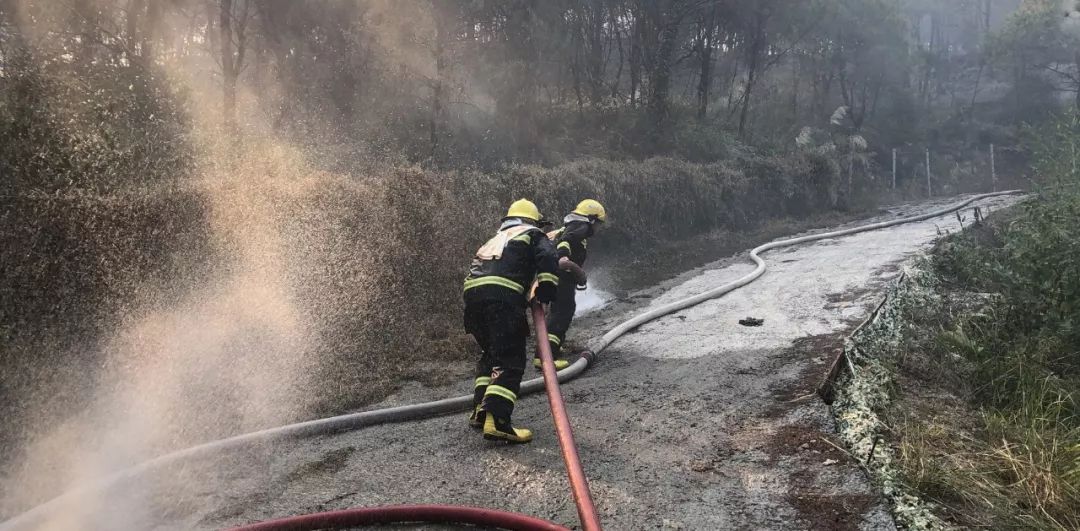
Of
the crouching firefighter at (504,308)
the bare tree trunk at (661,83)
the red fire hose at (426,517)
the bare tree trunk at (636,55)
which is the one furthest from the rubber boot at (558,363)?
the bare tree trunk at (636,55)

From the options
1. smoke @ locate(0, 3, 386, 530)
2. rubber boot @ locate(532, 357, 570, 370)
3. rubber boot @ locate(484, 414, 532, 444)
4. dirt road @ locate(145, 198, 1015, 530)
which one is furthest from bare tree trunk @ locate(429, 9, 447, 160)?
rubber boot @ locate(484, 414, 532, 444)

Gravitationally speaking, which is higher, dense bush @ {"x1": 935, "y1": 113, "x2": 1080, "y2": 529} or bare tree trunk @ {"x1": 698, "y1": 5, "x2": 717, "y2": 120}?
bare tree trunk @ {"x1": 698, "y1": 5, "x2": 717, "y2": 120}

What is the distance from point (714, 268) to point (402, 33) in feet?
30.2

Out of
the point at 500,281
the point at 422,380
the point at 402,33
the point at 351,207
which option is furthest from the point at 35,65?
the point at 402,33

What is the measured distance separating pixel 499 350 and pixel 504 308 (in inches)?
11.6

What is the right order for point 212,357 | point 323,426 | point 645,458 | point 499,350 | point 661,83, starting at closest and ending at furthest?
point 645,458 → point 499,350 → point 323,426 → point 212,357 → point 661,83

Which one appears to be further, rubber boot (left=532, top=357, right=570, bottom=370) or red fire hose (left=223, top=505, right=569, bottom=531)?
rubber boot (left=532, top=357, right=570, bottom=370)

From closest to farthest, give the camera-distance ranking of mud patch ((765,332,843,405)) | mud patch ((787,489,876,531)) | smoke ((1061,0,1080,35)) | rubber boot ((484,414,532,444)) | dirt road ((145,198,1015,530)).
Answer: mud patch ((787,489,876,531)) → dirt road ((145,198,1015,530)) → rubber boot ((484,414,532,444)) → mud patch ((765,332,843,405)) → smoke ((1061,0,1080,35))

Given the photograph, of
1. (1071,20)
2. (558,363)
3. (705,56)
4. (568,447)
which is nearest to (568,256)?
(558,363)

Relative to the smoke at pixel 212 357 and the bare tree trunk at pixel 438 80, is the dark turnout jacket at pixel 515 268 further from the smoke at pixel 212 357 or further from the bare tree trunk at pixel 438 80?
the bare tree trunk at pixel 438 80

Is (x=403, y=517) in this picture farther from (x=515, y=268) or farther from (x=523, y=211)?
(x=523, y=211)

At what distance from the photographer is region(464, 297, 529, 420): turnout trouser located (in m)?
4.33

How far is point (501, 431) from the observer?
4273 mm

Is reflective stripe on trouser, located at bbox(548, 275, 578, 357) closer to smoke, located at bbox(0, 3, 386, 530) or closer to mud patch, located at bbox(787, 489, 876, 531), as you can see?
smoke, located at bbox(0, 3, 386, 530)
